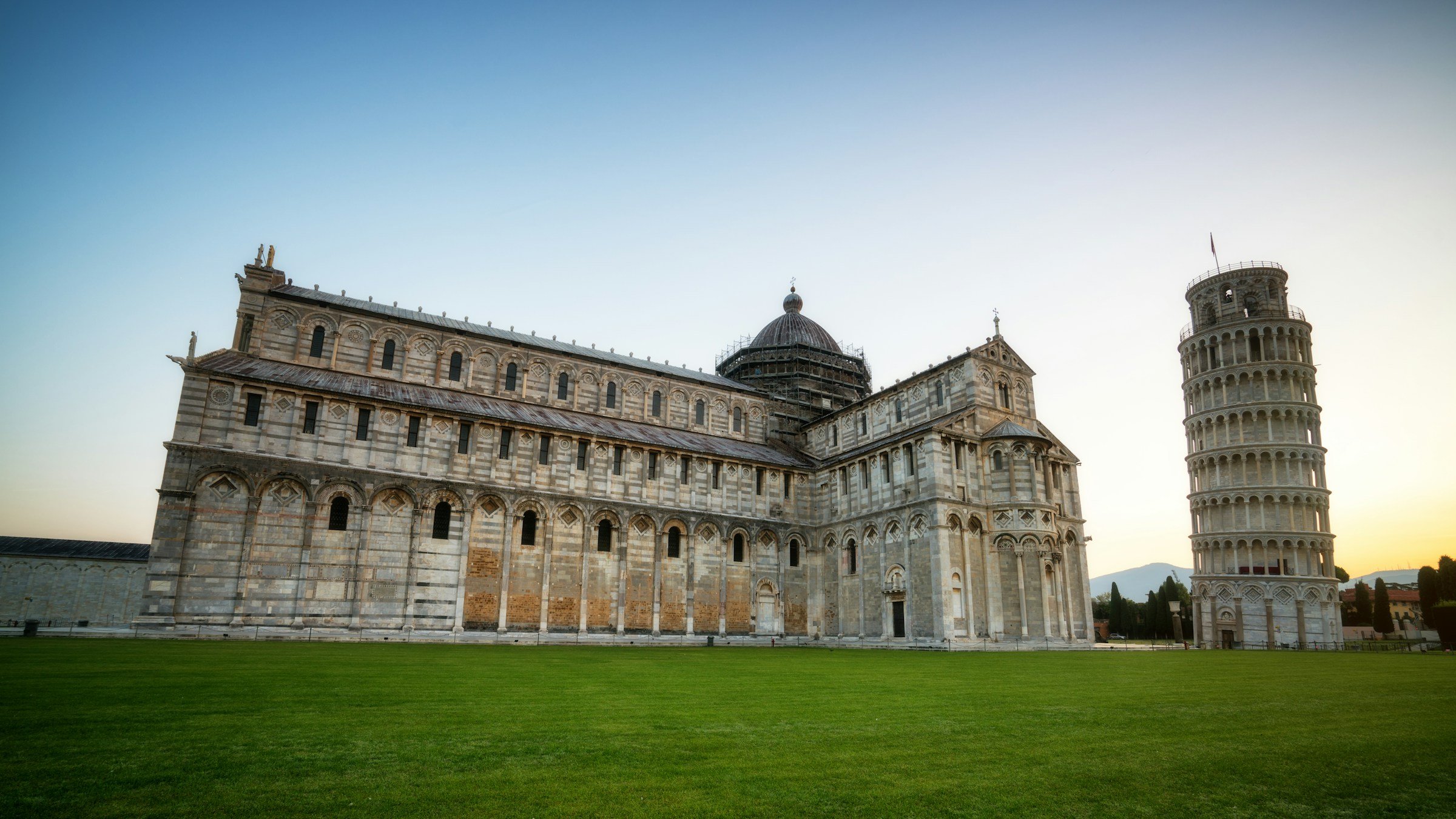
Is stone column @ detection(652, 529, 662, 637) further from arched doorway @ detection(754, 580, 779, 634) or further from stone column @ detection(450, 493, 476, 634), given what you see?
stone column @ detection(450, 493, 476, 634)

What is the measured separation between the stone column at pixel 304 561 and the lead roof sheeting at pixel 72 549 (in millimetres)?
→ 27244

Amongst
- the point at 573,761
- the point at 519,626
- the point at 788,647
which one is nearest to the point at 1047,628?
the point at 788,647

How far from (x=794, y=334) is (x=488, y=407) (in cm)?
2889

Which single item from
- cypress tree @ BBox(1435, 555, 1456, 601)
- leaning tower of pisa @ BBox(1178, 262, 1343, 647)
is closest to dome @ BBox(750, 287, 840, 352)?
leaning tower of pisa @ BBox(1178, 262, 1343, 647)

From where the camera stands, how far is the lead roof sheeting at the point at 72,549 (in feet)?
165

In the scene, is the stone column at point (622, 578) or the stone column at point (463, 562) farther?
the stone column at point (622, 578)

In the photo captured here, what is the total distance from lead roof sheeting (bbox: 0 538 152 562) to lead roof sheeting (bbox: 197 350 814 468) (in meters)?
24.8

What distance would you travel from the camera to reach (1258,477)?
54375 millimetres

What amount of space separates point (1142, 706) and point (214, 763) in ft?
46.0

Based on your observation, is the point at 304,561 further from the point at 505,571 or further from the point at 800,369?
the point at 800,369

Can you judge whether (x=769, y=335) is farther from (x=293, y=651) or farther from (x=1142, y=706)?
(x=1142, y=706)

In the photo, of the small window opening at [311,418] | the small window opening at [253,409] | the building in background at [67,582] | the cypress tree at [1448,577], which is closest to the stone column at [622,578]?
the small window opening at [311,418]

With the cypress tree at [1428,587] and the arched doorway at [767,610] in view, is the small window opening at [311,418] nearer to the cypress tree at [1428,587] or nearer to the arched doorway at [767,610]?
the arched doorway at [767,610]

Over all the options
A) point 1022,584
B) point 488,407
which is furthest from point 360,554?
point 1022,584
